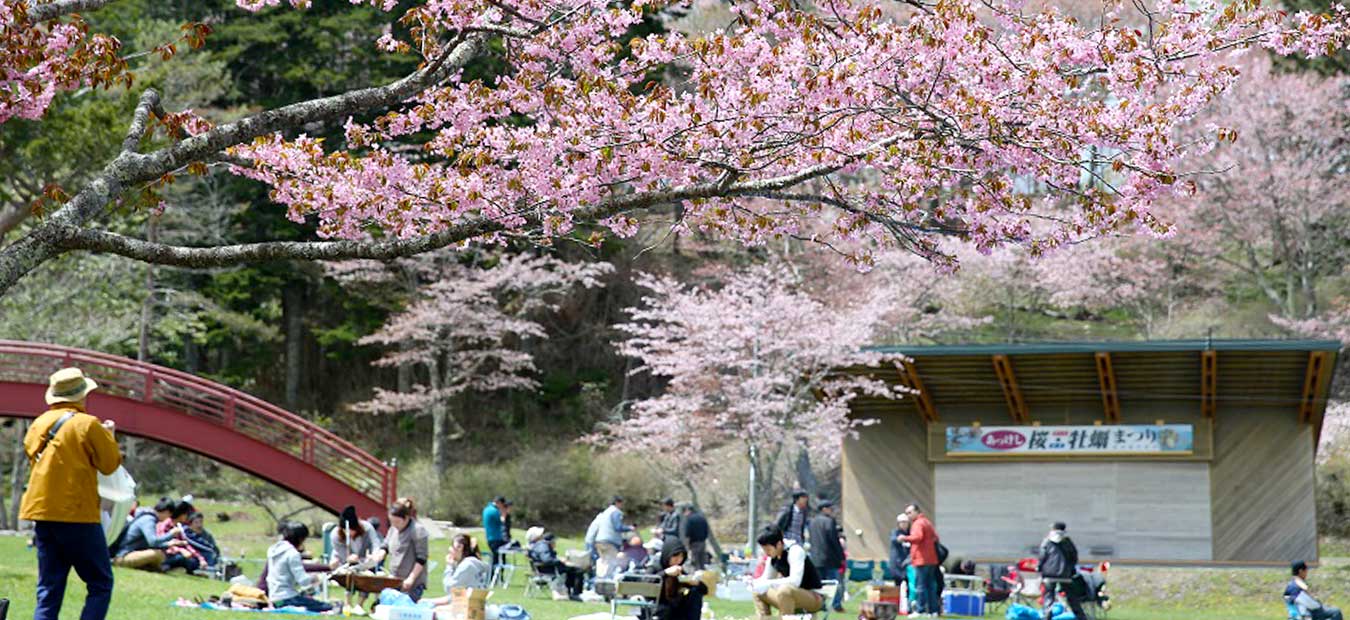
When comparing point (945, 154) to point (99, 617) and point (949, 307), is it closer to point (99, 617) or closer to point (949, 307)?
point (99, 617)

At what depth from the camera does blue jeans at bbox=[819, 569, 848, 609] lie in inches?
582

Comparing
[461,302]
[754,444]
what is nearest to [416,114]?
[754,444]

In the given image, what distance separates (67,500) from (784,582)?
590 centimetres

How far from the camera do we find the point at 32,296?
24.3 m

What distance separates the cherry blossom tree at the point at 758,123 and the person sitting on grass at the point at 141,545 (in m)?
7.26

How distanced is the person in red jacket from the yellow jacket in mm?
10025

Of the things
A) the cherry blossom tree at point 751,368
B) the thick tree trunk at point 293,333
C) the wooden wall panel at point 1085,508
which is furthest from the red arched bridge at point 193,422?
the thick tree trunk at point 293,333

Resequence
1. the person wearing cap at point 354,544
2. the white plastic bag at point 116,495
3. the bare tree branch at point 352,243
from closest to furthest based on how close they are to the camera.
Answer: the bare tree branch at point 352,243 < the white plastic bag at point 116,495 < the person wearing cap at point 354,544

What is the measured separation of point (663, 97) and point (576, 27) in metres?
0.91

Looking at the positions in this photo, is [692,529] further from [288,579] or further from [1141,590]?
[1141,590]

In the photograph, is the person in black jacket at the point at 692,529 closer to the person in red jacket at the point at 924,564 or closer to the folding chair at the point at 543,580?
the folding chair at the point at 543,580

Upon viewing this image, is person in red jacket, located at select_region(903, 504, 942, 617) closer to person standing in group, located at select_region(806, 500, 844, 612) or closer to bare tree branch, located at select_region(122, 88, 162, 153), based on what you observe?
person standing in group, located at select_region(806, 500, 844, 612)

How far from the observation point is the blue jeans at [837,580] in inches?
582

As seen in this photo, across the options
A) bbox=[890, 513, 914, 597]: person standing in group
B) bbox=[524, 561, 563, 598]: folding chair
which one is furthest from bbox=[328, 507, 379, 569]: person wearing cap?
bbox=[890, 513, 914, 597]: person standing in group
